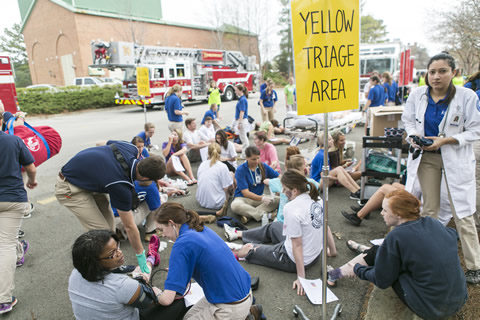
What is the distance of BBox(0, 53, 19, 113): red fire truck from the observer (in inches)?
347

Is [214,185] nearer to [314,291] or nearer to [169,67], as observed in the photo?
[314,291]

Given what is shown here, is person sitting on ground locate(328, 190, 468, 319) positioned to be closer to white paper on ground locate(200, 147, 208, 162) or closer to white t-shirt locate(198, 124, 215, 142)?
white paper on ground locate(200, 147, 208, 162)

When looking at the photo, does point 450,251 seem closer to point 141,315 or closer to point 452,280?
point 452,280

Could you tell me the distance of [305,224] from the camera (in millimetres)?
2973

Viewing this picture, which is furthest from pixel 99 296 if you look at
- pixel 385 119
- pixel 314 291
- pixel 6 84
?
pixel 6 84

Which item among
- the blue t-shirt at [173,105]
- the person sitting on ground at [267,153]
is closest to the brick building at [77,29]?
the blue t-shirt at [173,105]

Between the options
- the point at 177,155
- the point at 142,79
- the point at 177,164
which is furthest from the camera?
the point at 142,79

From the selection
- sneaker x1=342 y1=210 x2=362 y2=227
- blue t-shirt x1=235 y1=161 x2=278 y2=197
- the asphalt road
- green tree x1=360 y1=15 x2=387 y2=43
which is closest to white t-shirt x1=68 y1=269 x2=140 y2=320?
the asphalt road

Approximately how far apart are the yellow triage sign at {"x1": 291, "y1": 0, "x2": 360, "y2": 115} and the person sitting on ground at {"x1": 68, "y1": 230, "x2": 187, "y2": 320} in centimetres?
163

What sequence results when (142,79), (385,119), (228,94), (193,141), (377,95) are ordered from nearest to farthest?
(385,119) < (193,141) < (142,79) < (377,95) < (228,94)

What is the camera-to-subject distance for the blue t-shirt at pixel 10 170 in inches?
115

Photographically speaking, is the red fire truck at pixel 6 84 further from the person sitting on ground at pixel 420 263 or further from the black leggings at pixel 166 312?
the person sitting on ground at pixel 420 263

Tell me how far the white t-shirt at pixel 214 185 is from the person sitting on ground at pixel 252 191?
0.28 metres

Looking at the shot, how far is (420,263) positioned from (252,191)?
Answer: 2.84 metres
